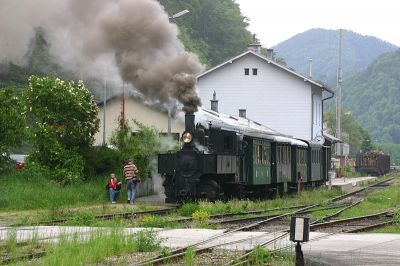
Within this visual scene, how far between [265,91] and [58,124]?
28.9 m

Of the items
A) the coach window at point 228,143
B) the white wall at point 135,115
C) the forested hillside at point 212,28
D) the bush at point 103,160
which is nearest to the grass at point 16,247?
the coach window at point 228,143

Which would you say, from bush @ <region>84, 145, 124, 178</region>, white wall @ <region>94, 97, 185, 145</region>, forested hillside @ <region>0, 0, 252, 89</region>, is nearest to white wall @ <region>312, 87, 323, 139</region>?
forested hillside @ <region>0, 0, 252, 89</region>

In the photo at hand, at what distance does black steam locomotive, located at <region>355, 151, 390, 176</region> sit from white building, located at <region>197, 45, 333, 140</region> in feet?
60.5

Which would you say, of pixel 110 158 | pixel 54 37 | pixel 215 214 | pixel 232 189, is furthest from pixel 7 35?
pixel 110 158

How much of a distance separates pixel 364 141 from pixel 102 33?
11491 cm

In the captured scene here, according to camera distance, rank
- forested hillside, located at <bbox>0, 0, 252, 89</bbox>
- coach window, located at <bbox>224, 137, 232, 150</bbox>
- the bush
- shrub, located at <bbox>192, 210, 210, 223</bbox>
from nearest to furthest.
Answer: shrub, located at <bbox>192, 210, 210, 223</bbox>
coach window, located at <bbox>224, 137, 232, 150</bbox>
the bush
forested hillside, located at <bbox>0, 0, 252, 89</bbox>

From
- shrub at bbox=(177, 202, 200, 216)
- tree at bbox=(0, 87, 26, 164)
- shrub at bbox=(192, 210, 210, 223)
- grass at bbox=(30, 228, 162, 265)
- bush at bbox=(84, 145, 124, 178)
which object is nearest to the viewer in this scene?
grass at bbox=(30, 228, 162, 265)

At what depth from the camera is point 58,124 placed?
29312mm

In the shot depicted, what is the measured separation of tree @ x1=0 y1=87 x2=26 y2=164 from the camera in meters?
26.3

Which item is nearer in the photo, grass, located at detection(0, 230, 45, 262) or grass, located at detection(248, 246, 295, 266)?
grass, located at detection(248, 246, 295, 266)

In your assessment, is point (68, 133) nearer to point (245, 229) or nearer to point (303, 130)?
point (245, 229)

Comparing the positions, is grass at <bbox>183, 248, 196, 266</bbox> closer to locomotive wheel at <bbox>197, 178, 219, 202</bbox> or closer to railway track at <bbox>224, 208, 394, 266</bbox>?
railway track at <bbox>224, 208, 394, 266</bbox>

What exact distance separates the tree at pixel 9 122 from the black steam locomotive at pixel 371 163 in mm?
51606

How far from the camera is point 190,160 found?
81.3ft
